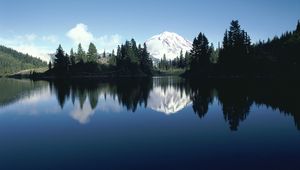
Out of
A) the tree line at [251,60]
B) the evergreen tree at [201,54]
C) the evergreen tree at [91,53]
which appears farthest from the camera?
the evergreen tree at [91,53]

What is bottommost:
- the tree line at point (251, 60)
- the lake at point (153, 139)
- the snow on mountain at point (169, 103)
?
A: the lake at point (153, 139)

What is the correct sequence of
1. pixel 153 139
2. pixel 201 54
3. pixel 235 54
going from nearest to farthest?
1. pixel 153 139
2. pixel 235 54
3. pixel 201 54

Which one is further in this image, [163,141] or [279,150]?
[163,141]

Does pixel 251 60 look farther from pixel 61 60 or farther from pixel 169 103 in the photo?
pixel 61 60

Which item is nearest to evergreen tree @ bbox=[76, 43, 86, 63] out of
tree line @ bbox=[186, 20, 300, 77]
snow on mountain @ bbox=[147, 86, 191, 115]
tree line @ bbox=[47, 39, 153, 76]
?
tree line @ bbox=[47, 39, 153, 76]

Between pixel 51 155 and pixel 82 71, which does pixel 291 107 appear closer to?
pixel 51 155

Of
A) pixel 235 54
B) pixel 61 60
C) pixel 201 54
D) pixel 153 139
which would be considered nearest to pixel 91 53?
pixel 61 60

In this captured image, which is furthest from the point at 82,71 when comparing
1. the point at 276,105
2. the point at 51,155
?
the point at 51,155

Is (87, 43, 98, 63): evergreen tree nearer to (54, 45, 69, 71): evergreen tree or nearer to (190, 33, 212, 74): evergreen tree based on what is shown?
(54, 45, 69, 71): evergreen tree

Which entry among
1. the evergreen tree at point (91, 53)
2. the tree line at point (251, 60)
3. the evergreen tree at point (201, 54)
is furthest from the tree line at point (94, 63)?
the tree line at point (251, 60)

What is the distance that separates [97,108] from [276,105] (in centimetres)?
2514

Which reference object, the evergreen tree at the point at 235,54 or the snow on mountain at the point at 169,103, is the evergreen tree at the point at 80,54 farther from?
the snow on mountain at the point at 169,103

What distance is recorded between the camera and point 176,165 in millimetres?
15109

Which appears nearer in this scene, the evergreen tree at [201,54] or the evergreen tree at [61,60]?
the evergreen tree at [201,54]
